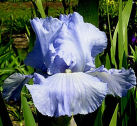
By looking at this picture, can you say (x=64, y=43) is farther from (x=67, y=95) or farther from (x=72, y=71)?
(x=67, y=95)

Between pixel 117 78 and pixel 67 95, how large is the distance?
0.49 ft

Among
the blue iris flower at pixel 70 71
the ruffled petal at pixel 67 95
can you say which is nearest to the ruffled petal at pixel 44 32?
the blue iris flower at pixel 70 71

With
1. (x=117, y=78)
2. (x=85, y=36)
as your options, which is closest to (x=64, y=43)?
(x=85, y=36)

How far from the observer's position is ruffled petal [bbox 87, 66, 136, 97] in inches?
27.8

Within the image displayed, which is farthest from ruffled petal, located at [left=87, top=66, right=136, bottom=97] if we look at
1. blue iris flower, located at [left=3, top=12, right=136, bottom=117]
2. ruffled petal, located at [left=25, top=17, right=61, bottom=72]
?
ruffled petal, located at [left=25, top=17, right=61, bottom=72]

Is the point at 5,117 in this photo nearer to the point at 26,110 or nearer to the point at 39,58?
the point at 26,110

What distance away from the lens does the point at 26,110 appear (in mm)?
734

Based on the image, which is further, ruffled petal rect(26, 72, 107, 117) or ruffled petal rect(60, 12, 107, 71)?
ruffled petal rect(60, 12, 107, 71)

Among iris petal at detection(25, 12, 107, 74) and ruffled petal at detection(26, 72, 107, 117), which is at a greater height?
iris petal at detection(25, 12, 107, 74)

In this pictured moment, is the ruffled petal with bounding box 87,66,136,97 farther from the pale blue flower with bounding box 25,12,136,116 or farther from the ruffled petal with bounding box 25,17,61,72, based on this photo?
the ruffled petal with bounding box 25,17,61,72

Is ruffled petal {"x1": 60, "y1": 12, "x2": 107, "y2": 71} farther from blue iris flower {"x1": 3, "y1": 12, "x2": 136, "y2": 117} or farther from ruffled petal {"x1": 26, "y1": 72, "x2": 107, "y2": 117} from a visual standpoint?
ruffled petal {"x1": 26, "y1": 72, "x2": 107, "y2": 117}

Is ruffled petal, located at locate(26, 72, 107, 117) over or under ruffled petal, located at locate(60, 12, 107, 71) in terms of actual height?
under

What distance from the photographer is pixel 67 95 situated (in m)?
0.63

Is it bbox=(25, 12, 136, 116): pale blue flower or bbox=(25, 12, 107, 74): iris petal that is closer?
bbox=(25, 12, 136, 116): pale blue flower
